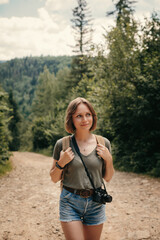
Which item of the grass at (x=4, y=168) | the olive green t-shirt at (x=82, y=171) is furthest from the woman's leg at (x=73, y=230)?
the grass at (x=4, y=168)

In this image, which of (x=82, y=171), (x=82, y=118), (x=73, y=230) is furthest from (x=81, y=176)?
(x=82, y=118)

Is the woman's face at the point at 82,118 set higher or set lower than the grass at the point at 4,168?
higher

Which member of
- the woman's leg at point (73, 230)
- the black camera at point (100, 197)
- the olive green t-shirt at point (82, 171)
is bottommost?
the woman's leg at point (73, 230)

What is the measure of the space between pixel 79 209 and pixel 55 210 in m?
3.36

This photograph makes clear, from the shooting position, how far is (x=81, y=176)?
7.50ft

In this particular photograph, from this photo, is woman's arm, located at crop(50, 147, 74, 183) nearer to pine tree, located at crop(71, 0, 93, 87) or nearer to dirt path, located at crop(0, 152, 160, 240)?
dirt path, located at crop(0, 152, 160, 240)

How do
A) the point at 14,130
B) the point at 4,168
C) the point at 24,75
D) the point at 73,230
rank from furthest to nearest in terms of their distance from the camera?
the point at 24,75
the point at 14,130
the point at 4,168
the point at 73,230

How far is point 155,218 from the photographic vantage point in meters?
4.80

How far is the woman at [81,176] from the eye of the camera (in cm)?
225

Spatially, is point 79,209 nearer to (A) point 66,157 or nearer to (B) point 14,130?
(A) point 66,157

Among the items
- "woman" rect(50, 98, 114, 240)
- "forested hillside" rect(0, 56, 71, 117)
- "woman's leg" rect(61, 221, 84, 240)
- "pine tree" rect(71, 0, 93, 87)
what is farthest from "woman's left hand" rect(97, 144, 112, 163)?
"forested hillside" rect(0, 56, 71, 117)

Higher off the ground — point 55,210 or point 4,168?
point 55,210

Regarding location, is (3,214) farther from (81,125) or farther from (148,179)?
(148,179)

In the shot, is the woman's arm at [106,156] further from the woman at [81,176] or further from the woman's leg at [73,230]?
the woman's leg at [73,230]
